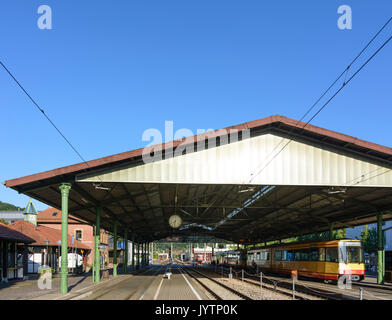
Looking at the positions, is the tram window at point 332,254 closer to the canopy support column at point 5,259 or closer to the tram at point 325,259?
the tram at point 325,259

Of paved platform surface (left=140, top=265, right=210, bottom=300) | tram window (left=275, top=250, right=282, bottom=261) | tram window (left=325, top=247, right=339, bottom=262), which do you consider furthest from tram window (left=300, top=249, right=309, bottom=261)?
paved platform surface (left=140, top=265, right=210, bottom=300)

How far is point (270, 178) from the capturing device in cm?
2150

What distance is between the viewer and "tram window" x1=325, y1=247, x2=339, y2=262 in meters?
25.4

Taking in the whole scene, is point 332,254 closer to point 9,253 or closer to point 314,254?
point 314,254

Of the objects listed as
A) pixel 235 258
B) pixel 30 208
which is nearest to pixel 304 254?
pixel 235 258

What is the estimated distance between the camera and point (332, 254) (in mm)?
25766

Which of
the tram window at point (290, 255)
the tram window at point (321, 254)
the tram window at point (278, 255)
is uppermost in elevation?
the tram window at point (321, 254)

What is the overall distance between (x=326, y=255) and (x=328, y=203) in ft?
16.1

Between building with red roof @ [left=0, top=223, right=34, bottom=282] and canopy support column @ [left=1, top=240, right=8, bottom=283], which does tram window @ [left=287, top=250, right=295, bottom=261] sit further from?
canopy support column @ [left=1, top=240, right=8, bottom=283]

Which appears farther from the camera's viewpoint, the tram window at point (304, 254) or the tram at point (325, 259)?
the tram window at point (304, 254)

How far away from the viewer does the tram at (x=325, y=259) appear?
25047 millimetres

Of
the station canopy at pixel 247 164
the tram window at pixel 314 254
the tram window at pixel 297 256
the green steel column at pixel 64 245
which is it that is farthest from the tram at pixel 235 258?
the green steel column at pixel 64 245
